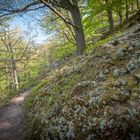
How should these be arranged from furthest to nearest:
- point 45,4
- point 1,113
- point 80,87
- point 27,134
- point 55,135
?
point 1,113
point 45,4
point 27,134
point 80,87
point 55,135

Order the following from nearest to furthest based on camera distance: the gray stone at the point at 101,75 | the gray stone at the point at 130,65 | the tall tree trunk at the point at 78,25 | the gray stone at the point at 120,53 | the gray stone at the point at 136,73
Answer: the gray stone at the point at 136,73
the gray stone at the point at 130,65
the gray stone at the point at 101,75
the gray stone at the point at 120,53
the tall tree trunk at the point at 78,25

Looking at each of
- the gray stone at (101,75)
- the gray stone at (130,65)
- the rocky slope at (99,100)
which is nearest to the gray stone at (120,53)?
the rocky slope at (99,100)

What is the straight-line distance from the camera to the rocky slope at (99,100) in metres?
4.34

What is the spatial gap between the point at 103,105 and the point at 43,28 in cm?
1212

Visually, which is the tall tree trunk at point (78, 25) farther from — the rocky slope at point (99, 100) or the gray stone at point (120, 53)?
the gray stone at point (120, 53)

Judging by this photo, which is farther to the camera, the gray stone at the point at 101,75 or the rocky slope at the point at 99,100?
the gray stone at the point at 101,75

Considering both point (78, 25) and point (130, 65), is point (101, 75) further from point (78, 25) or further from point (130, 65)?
point (78, 25)

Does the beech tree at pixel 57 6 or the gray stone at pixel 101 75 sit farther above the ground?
the beech tree at pixel 57 6

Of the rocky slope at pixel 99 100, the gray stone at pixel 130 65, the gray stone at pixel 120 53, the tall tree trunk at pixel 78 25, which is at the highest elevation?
the tall tree trunk at pixel 78 25

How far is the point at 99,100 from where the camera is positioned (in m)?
5.07

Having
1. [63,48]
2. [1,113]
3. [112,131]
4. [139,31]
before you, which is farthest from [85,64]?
[63,48]

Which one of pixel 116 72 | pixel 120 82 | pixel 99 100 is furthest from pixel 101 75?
pixel 99 100

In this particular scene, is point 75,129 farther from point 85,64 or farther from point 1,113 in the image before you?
point 1,113

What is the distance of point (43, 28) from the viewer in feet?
52.4
